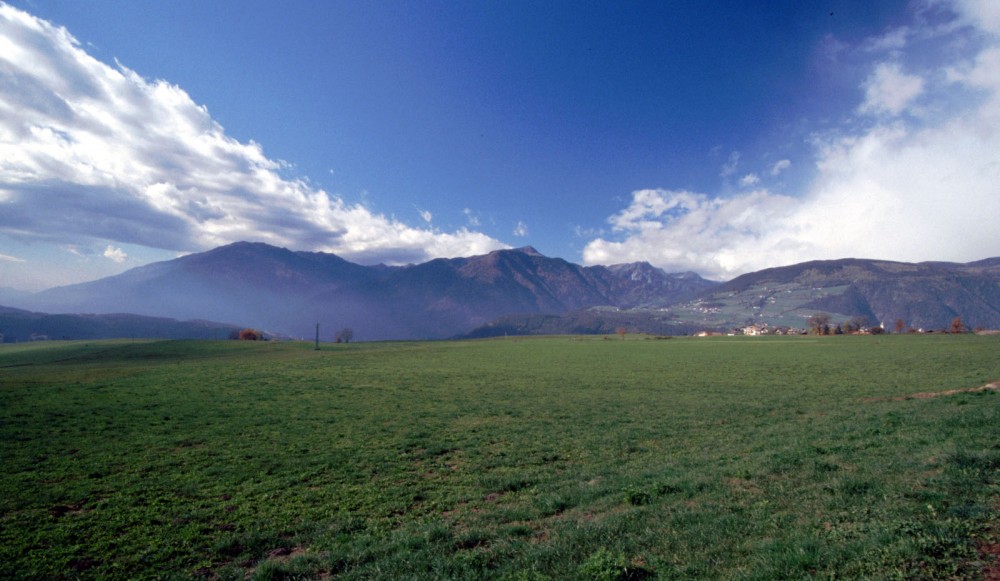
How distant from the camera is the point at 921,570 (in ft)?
16.5

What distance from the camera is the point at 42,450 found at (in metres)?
16.1

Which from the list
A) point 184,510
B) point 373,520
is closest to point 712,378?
point 373,520

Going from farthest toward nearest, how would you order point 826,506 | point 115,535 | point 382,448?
point 382,448 → point 115,535 → point 826,506

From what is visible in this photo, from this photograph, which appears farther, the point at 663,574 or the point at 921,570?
the point at 663,574

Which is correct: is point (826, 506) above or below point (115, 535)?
above

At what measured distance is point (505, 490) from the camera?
12102 mm

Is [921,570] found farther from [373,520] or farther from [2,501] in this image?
[2,501]

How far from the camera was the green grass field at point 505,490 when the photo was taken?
656cm

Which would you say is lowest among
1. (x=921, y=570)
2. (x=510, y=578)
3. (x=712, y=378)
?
(x=712, y=378)

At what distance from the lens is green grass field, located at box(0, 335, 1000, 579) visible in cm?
656

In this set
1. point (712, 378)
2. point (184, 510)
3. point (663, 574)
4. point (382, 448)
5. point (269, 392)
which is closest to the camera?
point (663, 574)

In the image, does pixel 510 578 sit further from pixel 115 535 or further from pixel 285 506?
pixel 115 535

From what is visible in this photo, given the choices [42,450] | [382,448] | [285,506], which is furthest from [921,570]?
[42,450]

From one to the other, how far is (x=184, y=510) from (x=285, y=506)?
262 cm
